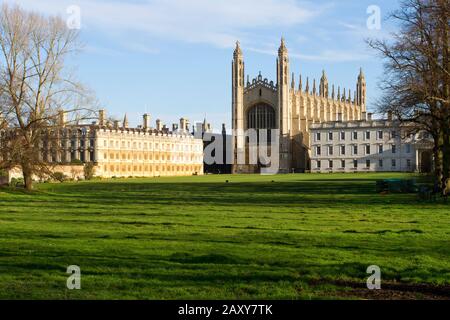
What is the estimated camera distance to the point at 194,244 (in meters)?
12.9

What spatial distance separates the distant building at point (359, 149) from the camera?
99500 mm

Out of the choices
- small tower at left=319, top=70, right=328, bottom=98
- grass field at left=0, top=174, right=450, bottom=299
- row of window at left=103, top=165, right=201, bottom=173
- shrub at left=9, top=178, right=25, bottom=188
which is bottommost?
grass field at left=0, top=174, right=450, bottom=299

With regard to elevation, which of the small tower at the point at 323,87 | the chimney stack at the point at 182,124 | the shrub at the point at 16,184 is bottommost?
the shrub at the point at 16,184

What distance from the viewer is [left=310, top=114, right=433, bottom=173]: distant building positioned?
326 ft

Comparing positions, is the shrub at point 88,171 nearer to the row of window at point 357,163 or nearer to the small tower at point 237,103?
the small tower at point 237,103

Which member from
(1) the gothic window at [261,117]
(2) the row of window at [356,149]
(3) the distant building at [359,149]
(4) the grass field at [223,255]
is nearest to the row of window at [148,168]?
(1) the gothic window at [261,117]

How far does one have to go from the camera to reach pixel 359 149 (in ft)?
340

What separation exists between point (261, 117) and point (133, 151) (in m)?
28.5

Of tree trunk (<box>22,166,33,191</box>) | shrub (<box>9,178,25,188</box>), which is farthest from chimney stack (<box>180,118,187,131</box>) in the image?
tree trunk (<box>22,166,33,191</box>)

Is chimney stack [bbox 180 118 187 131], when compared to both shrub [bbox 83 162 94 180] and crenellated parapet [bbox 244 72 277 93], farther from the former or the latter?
shrub [bbox 83 162 94 180]

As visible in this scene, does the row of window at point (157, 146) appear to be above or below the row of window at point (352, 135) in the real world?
below

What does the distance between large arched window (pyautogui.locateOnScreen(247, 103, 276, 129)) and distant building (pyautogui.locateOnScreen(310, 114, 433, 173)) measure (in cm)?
1136

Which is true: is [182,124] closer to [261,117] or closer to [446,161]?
[261,117]

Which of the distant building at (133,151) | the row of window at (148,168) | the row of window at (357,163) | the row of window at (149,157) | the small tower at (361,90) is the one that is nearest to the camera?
the distant building at (133,151)
